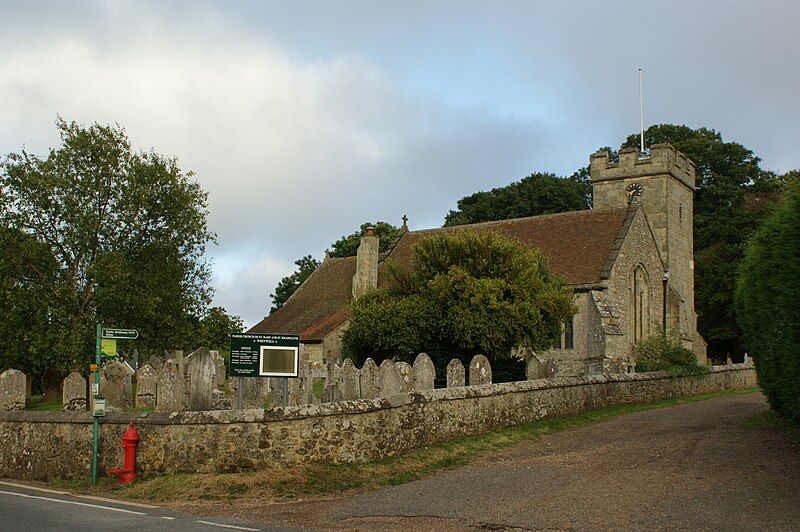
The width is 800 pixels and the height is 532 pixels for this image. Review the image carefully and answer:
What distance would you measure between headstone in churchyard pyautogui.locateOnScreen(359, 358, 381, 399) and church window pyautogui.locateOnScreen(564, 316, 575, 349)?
63.2 ft

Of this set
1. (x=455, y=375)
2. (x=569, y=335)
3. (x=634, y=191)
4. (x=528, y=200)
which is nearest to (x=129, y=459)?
(x=455, y=375)

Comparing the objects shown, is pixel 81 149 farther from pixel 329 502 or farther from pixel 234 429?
pixel 329 502

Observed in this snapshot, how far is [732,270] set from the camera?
162ft

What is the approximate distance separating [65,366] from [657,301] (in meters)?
27.6

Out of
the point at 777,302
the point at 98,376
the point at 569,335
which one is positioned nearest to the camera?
the point at 777,302

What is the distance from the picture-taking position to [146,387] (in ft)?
65.6

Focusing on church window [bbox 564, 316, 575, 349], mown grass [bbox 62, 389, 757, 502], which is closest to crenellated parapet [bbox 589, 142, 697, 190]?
church window [bbox 564, 316, 575, 349]

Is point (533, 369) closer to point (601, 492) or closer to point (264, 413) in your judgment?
point (601, 492)

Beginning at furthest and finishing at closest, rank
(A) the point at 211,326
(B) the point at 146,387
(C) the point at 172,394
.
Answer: (A) the point at 211,326 < (B) the point at 146,387 < (C) the point at 172,394

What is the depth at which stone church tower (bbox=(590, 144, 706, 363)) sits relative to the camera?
42.2m

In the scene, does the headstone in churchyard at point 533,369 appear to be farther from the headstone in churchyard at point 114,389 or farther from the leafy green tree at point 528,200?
the leafy green tree at point 528,200

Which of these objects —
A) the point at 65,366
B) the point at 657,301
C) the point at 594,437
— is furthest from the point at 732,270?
the point at 65,366

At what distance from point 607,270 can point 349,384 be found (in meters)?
20.8

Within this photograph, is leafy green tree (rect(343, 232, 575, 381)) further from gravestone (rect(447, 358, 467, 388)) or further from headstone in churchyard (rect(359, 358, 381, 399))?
headstone in churchyard (rect(359, 358, 381, 399))
